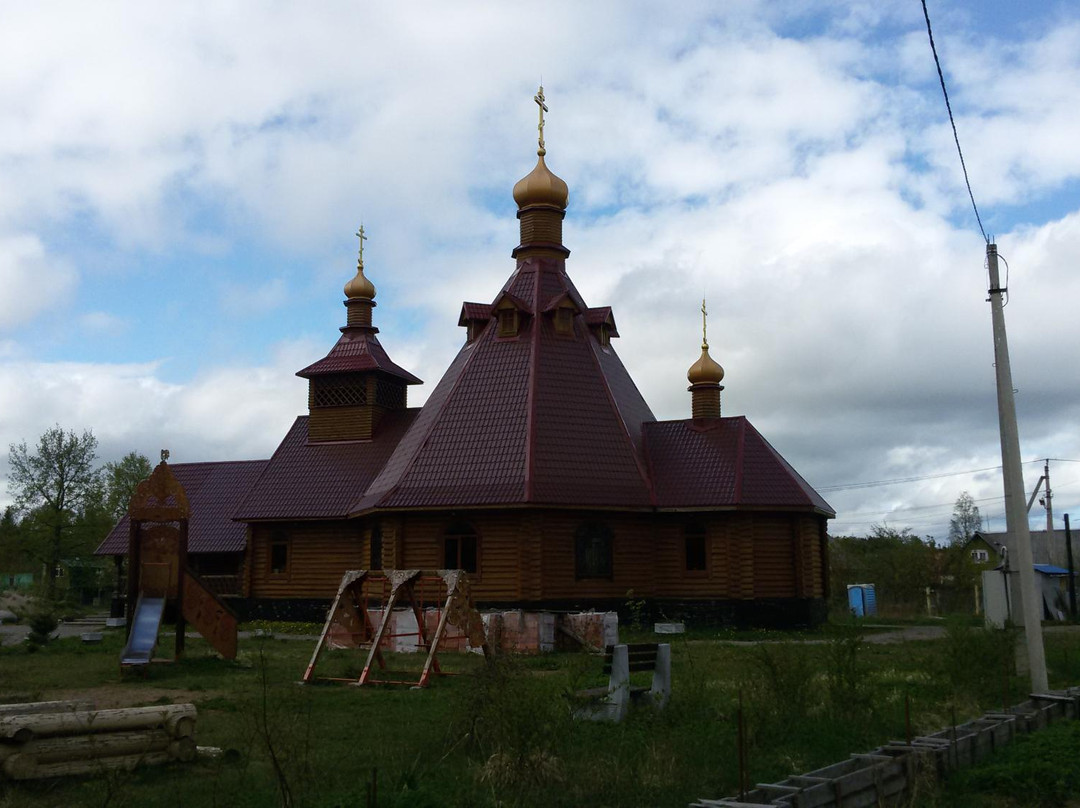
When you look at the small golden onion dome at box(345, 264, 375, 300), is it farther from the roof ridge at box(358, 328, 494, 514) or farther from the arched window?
the arched window

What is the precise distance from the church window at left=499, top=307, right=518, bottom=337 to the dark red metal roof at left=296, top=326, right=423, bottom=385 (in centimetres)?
491

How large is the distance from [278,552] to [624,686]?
1984 cm

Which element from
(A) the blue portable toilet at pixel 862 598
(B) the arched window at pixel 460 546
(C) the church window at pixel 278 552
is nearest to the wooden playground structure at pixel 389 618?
(B) the arched window at pixel 460 546

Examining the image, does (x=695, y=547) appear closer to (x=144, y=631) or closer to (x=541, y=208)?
(x=541, y=208)

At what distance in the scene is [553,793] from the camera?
23.7 feet

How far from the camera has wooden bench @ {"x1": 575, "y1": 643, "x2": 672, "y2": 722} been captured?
34.4 ft

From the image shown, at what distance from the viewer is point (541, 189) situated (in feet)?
93.4

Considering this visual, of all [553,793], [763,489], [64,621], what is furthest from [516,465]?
[64,621]

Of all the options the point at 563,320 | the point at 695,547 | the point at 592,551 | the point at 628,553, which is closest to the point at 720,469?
the point at 695,547

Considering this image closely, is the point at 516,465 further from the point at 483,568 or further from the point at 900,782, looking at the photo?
the point at 900,782

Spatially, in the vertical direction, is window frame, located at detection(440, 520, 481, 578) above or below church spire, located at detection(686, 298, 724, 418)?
below

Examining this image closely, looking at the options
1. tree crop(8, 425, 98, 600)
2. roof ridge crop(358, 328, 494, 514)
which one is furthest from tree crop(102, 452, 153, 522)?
roof ridge crop(358, 328, 494, 514)

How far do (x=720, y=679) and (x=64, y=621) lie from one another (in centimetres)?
2751

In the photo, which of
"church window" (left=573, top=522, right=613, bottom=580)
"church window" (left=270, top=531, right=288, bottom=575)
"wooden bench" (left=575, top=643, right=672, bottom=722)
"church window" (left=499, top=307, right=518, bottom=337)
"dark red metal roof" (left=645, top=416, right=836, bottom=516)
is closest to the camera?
"wooden bench" (left=575, top=643, right=672, bottom=722)
